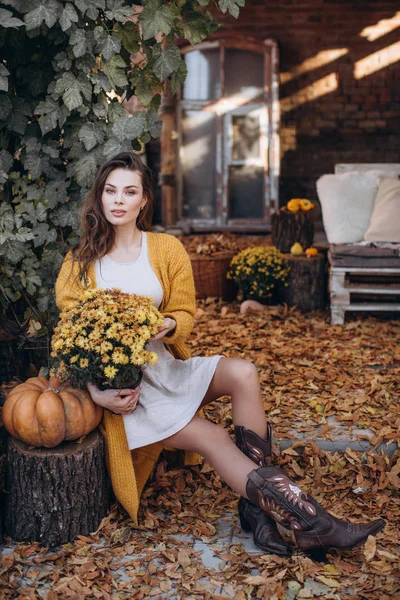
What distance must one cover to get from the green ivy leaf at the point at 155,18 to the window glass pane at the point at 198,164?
17.1ft

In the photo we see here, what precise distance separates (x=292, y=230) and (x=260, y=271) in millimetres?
625

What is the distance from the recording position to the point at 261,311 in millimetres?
5977

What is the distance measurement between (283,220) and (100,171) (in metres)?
3.75

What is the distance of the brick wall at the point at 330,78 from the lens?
786 cm

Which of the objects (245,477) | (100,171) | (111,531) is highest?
(100,171)

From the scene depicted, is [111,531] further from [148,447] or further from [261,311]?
[261,311]

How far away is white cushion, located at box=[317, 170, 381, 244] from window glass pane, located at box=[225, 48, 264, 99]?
7.35 ft

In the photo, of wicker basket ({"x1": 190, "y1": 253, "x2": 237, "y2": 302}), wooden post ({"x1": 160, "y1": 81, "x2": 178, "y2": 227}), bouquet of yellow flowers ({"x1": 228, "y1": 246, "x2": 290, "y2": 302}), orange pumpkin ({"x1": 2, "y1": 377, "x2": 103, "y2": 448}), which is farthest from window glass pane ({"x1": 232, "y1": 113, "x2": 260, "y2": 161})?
orange pumpkin ({"x1": 2, "y1": 377, "x2": 103, "y2": 448})

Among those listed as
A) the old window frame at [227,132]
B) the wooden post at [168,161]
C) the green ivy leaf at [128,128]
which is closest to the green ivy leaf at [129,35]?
the green ivy leaf at [128,128]

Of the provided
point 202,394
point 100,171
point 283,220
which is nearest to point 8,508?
point 202,394

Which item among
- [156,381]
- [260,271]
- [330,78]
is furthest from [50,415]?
[330,78]

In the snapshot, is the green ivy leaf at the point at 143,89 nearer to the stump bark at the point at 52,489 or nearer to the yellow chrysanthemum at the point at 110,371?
the yellow chrysanthemum at the point at 110,371

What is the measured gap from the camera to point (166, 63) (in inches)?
119

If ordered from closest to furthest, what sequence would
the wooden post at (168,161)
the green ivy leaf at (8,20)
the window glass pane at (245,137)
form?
the green ivy leaf at (8,20)
the wooden post at (168,161)
the window glass pane at (245,137)
